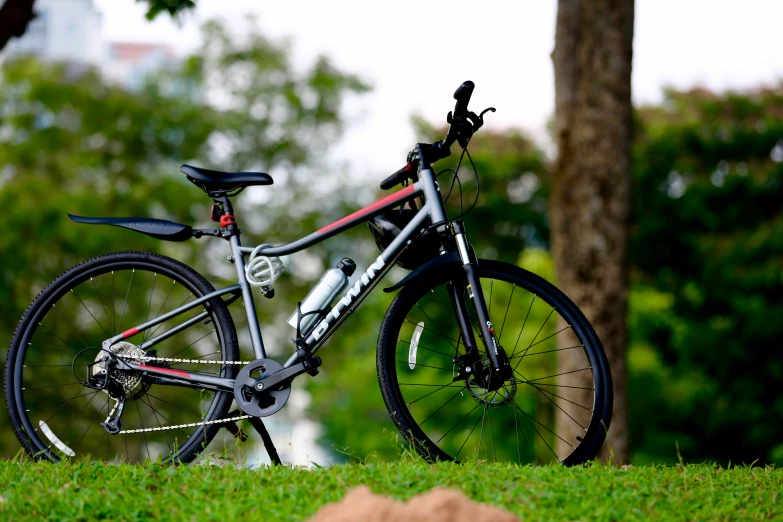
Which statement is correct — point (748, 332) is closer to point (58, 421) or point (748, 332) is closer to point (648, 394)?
point (648, 394)

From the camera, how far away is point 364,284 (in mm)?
3711

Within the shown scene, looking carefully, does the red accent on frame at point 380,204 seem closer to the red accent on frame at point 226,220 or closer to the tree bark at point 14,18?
the red accent on frame at point 226,220

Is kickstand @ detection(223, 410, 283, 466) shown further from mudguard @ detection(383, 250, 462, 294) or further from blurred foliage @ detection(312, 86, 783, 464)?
blurred foliage @ detection(312, 86, 783, 464)

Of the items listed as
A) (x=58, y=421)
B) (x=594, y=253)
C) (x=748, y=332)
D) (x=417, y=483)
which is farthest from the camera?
(x=58, y=421)

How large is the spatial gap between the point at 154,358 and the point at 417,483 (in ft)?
4.45

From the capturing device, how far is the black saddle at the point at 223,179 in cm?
378

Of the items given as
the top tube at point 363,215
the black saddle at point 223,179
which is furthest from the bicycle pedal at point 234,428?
the black saddle at point 223,179

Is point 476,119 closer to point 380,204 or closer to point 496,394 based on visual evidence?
point 380,204

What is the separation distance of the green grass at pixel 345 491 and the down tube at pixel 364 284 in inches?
22.4

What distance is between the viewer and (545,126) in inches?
621

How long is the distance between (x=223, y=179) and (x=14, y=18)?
392 cm

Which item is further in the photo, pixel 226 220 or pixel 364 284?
pixel 226 220

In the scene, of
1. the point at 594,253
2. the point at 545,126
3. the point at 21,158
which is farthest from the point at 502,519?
the point at 21,158

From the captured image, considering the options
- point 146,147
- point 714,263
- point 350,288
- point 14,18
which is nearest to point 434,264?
point 350,288
